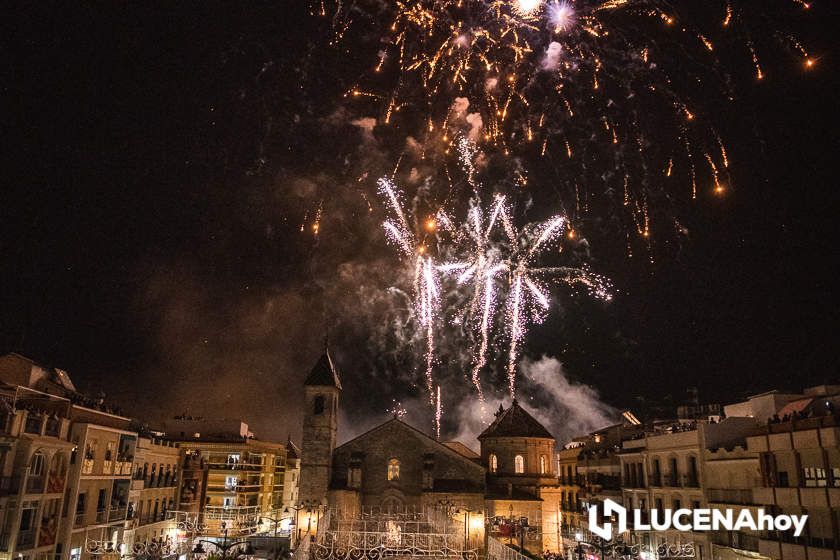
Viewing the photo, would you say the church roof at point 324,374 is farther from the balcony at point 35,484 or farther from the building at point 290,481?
the building at point 290,481

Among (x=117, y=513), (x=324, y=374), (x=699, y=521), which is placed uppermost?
(x=324, y=374)

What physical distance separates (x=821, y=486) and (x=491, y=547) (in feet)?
43.6

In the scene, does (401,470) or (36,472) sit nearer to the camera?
(36,472)

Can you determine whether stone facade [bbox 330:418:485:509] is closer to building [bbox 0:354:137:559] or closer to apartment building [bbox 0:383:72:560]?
building [bbox 0:354:137:559]

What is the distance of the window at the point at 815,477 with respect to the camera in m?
24.4

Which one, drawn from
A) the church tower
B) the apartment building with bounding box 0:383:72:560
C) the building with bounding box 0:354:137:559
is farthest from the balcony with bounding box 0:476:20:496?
the church tower

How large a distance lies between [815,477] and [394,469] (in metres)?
28.7

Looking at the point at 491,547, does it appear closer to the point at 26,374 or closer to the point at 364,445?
the point at 364,445

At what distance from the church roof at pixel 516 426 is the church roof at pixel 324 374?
15.3 m

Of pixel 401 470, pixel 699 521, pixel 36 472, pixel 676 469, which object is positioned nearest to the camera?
pixel 699 521

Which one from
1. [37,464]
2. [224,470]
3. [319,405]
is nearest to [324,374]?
[319,405]

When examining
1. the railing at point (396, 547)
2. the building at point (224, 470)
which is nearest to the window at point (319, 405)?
the building at point (224, 470)

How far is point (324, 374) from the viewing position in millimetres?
48031

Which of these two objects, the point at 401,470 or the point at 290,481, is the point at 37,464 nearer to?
the point at 401,470
